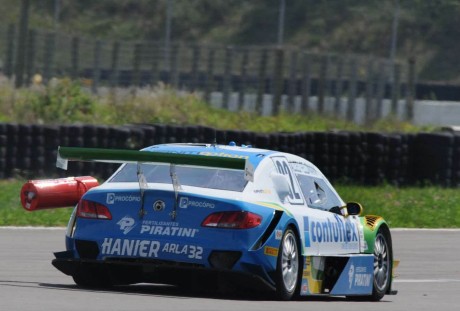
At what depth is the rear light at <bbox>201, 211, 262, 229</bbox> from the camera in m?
8.55

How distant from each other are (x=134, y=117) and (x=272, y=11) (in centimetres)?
3750

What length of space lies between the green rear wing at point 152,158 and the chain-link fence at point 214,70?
71.1 feet

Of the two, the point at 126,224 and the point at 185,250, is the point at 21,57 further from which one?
the point at 185,250

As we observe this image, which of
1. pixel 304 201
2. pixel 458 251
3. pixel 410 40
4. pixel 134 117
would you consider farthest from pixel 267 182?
pixel 410 40

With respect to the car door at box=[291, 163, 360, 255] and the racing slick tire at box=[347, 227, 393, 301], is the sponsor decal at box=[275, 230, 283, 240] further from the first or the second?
the racing slick tire at box=[347, 227, 393, 301]

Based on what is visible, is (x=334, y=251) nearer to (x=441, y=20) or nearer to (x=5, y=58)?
(x=5, y=58)

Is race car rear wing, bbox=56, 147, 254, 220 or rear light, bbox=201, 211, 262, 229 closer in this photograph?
race car rear wing, bbox=56, 147, 254, 220

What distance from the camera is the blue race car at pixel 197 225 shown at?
8.54m

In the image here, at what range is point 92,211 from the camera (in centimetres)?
887

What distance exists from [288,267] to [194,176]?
948mm

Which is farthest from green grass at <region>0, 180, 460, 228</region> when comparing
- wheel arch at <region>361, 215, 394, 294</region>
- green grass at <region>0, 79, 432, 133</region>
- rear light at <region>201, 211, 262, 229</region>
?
rear light at <region>201, 211, 262, 229</region>

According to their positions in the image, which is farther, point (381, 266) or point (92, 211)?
point (381, 266)

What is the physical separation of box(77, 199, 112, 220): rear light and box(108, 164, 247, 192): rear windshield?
33 cm

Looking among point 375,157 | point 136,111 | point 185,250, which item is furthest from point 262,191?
point 136,111
